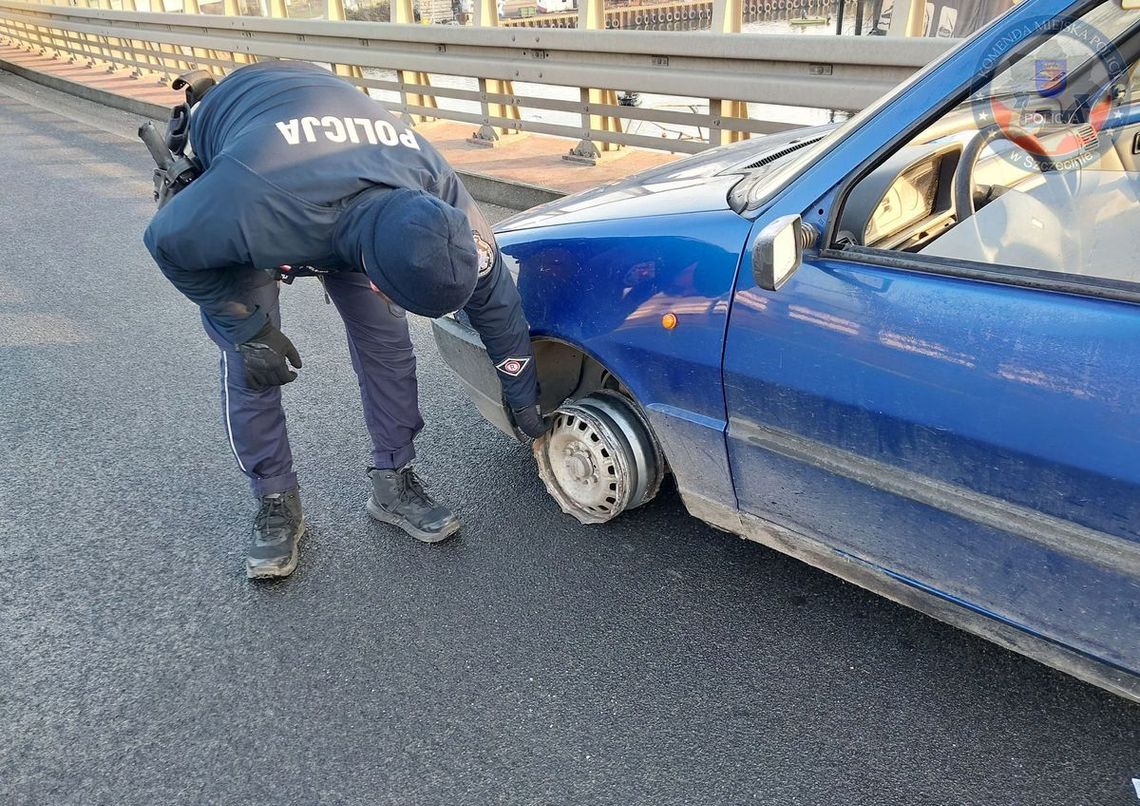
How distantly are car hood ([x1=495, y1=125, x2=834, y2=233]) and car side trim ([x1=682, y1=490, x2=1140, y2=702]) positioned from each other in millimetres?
823

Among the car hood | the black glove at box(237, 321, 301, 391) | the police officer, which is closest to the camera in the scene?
the police officer

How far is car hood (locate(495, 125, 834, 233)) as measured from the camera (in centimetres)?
236

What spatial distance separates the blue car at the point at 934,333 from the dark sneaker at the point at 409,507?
824 millimetres

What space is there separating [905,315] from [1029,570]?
22.9 inches

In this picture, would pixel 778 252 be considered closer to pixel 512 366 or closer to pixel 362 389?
pixel 512 366

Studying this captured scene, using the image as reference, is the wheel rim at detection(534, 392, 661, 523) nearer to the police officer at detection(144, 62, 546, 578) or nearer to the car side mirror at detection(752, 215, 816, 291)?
the police officer at detection(144, 62, 546, 578)

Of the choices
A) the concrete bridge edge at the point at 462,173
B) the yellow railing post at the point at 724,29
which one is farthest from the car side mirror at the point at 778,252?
the concrete bridge edge at the point at 462,173

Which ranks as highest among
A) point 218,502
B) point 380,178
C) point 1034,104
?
point 1034,104

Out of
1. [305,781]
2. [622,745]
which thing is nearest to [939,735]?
[622,745]

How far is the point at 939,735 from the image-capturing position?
6.63 feet

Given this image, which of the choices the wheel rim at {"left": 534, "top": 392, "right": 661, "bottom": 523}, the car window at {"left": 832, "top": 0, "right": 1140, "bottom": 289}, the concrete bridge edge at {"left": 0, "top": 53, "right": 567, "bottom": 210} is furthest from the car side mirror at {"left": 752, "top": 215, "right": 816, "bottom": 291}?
the concrete bridge edge at {"left": 0, "top": 53, "right": 567, "bottom": 210}

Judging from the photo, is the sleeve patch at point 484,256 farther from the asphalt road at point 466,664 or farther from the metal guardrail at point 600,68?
the metal guardrail at point 600,68

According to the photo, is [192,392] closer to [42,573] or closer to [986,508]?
[42,573]

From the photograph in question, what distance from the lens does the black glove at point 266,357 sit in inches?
98.0
